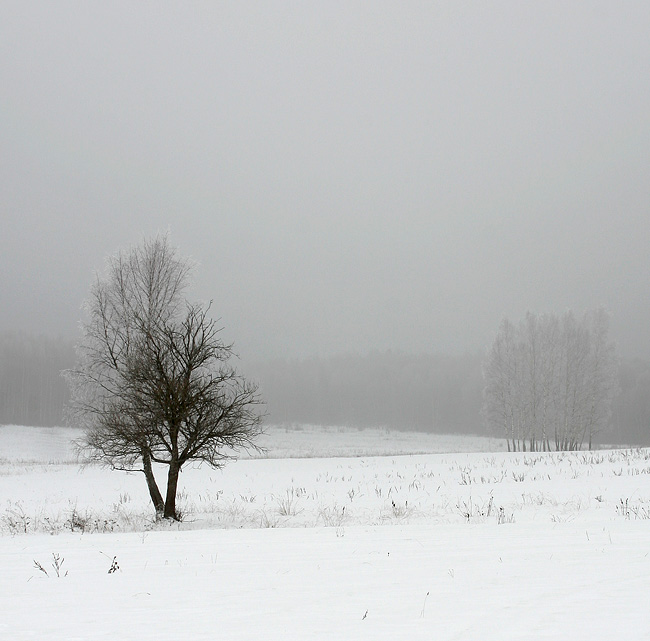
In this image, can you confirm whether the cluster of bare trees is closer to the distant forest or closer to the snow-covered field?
the distant forest

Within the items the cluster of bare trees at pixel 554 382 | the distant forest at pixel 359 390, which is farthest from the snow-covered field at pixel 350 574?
the distant forest at pixel 359 390

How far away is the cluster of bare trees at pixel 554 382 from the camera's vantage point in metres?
48.2

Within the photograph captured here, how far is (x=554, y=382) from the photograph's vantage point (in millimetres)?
50688

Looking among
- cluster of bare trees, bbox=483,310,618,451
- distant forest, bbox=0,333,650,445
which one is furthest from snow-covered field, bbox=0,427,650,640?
distant forest, bbox=0,333,650,445

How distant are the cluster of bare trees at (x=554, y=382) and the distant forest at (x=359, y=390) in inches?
1100

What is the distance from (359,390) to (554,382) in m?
70.1

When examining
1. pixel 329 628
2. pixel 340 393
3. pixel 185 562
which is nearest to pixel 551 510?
pixel 185 562

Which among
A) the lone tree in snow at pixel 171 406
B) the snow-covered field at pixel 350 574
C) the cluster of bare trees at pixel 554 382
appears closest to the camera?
the snow-covered field at pixel 350 574

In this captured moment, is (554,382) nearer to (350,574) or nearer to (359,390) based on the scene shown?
(350,574)

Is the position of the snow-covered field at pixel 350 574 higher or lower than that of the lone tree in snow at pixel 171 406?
lower

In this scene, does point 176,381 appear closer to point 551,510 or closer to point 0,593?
point 0,593

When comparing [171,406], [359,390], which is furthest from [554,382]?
[359,390]

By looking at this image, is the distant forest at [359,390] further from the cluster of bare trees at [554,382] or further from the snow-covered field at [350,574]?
the snow-covered field at [350,574]

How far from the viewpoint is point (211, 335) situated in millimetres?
14164
